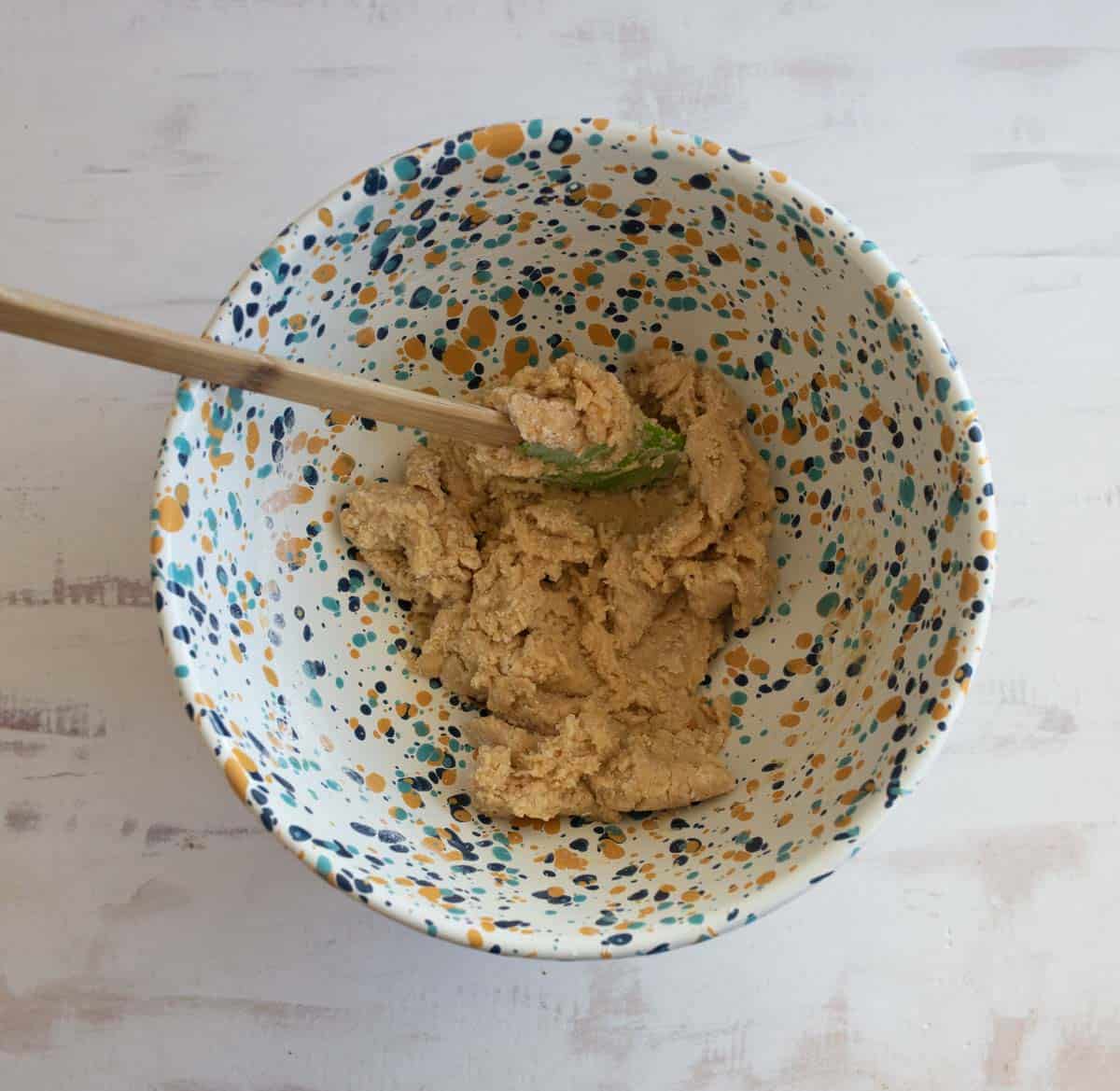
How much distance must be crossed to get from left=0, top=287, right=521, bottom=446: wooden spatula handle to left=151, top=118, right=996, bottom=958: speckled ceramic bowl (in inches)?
2.1

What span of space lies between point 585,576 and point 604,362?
0.85 ft

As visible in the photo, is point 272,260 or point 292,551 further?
point 292,551

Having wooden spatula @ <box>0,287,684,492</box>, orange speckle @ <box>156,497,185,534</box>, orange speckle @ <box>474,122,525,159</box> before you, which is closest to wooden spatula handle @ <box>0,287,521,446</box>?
wooden spatula @ <box>0,287,684,492</box>

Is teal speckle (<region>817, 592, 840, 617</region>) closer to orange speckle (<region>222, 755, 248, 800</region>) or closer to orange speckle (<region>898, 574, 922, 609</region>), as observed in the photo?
orange speckle (<region>898, 574, 922, 609</region>)

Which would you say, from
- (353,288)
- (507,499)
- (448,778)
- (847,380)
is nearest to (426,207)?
(353,288)

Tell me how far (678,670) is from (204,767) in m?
0.56

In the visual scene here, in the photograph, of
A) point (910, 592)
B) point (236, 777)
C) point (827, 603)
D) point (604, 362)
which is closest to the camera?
point (236, 777)

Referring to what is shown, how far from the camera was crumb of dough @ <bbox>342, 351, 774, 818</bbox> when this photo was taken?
109 centimetres

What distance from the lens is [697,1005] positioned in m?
1.20

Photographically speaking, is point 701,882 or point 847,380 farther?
point 847,380

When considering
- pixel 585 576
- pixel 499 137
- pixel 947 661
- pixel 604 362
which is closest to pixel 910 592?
pixel 947 661

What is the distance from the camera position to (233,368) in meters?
0.90

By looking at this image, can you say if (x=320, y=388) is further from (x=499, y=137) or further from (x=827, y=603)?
(x=827, y=603)

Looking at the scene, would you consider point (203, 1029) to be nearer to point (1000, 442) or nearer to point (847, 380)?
point (847, 380)
